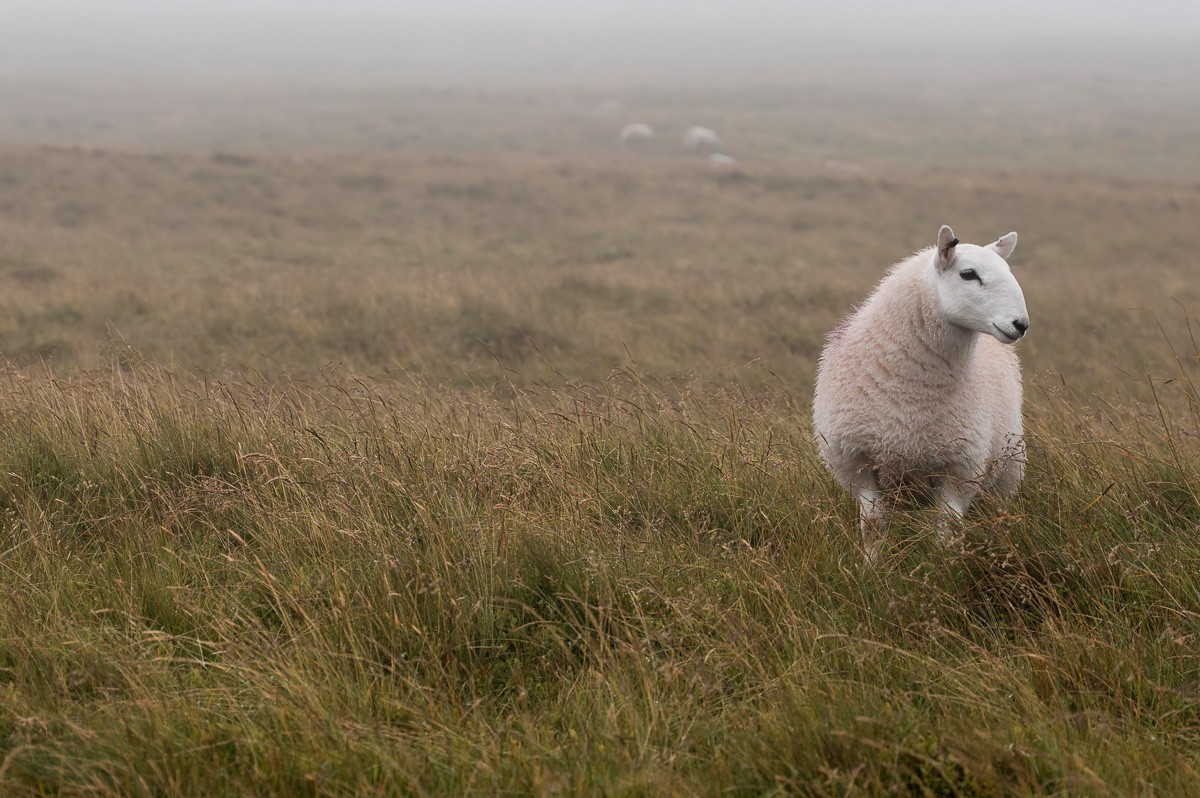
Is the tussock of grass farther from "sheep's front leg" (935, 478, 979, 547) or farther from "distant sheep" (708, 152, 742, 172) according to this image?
"distant sheep" (708, 152, 742, 172)

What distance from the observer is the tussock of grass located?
2893mm

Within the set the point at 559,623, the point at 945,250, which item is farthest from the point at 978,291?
the point at 559,623

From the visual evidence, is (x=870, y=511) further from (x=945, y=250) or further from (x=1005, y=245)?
(x=1005, y=245)

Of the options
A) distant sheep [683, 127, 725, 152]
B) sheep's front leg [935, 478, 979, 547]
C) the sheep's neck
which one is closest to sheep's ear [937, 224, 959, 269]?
the sheep's neck

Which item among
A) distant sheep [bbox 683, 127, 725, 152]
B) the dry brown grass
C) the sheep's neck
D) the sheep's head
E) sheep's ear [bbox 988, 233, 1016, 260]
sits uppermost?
sheep's ear [bbox 988, 233, 1016, 260]

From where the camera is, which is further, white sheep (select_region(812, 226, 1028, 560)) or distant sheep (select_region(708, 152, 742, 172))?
distant sheep (select_region(708, 152, 742, 172))

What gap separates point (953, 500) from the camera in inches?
192

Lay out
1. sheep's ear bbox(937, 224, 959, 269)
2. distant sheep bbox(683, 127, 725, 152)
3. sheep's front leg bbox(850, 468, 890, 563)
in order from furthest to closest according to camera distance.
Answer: distant sheep bbox(683, 127, 725, 152) < sheep's ear bbox(937, 224, 959, 269) < sheep's front leg bbox(850, 468, 890, 563)

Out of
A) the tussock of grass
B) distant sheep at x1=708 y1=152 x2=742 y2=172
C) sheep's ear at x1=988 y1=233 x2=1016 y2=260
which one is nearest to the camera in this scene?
the tussock of grass

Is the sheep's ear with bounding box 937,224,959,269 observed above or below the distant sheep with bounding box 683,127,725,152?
above

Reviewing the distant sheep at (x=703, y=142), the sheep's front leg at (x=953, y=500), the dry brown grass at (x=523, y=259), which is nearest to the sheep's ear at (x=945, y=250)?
the sheep's front leg at (x=953, y=500)

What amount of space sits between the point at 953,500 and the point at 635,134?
42609 millimetres

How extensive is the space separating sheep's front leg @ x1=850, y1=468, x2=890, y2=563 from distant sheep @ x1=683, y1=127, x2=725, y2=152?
3923cm

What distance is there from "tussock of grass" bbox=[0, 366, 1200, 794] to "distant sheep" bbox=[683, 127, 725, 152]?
39.0 metres
